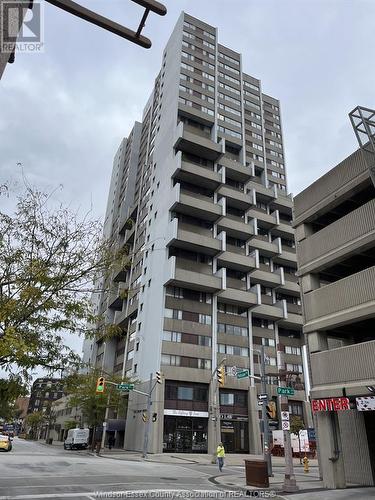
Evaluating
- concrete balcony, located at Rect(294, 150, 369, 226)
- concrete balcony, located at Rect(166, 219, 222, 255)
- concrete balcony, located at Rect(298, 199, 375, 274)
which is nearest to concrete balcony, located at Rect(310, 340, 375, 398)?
concrete balcony, located at Rect(298, 199, 375, 274)

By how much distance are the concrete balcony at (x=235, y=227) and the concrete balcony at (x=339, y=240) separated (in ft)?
120

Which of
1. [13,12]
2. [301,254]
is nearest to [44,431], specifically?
[301,254]

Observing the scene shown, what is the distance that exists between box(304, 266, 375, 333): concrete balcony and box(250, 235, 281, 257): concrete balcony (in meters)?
42.1

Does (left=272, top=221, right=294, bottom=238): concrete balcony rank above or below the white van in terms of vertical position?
above

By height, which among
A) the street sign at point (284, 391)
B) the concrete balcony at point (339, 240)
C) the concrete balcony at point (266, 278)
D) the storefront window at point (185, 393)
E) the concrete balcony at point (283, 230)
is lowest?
the street sign at point (284, 391)

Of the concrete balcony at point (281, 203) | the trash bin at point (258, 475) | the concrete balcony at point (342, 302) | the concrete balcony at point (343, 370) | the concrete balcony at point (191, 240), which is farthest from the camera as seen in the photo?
the concrete balcony at point (281, 203)

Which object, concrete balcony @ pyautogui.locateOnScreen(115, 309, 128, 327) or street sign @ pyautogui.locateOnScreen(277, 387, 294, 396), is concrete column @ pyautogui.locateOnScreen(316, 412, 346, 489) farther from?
concrete balcony @ pyautogui.locateOnScreen(115, 309, 128, 327)

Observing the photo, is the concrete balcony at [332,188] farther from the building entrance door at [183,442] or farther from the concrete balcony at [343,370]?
the building entrance door at [183,442]

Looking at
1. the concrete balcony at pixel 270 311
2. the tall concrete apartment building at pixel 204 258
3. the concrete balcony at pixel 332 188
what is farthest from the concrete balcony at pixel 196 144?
the concrete balcony at pixel 332 188

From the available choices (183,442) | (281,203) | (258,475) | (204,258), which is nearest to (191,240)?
(204,258)

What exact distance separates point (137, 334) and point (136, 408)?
9801mm

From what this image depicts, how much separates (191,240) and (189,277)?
5.01 m

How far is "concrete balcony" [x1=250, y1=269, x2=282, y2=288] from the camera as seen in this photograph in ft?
201

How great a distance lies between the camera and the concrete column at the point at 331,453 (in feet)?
59.4
